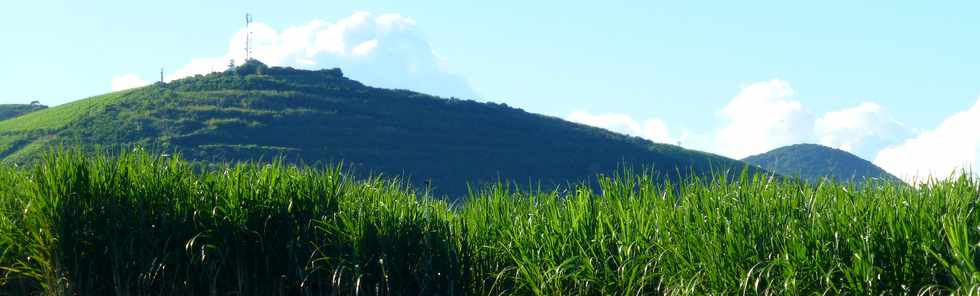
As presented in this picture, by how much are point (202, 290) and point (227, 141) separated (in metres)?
80.6

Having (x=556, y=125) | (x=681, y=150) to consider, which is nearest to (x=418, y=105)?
(x=556, y=125)

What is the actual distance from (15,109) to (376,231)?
126075 millimetres

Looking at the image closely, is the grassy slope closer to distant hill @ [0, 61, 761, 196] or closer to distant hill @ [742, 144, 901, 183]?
distant hill @ [0, 61, 761, 196]

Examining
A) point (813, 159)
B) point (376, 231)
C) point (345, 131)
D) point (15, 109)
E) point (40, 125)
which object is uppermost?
point (376, 231)

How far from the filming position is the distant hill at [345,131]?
84.3 meters

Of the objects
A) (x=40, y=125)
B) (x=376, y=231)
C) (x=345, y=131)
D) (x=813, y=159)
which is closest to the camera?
(x=376, y=231)

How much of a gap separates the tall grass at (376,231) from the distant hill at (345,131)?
6987 cm

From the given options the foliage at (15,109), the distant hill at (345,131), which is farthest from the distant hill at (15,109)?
the distant hill at (345,131)

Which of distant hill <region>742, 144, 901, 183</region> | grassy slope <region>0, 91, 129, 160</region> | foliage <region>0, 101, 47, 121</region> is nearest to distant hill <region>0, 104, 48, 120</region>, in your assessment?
foliage <region>0, 101, 47, 121</region>

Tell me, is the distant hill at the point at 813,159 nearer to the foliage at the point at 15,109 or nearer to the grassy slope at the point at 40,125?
the grassy slope at the point at 40,125

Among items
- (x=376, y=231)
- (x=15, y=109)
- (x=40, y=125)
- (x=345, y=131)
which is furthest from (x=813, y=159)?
(x=376, y=231)

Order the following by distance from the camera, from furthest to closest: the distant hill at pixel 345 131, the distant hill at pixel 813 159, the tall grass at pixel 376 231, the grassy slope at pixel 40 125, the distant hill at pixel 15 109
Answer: the distant hill at pixel 15 109 < the distant hill at pixel 813 159 < the distant hill at pixel 345 131 < the grassy slope at pixel 40 125 < the tall grass at pixel 376 231

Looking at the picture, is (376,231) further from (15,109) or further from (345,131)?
(15,109)

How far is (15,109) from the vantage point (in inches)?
4806
